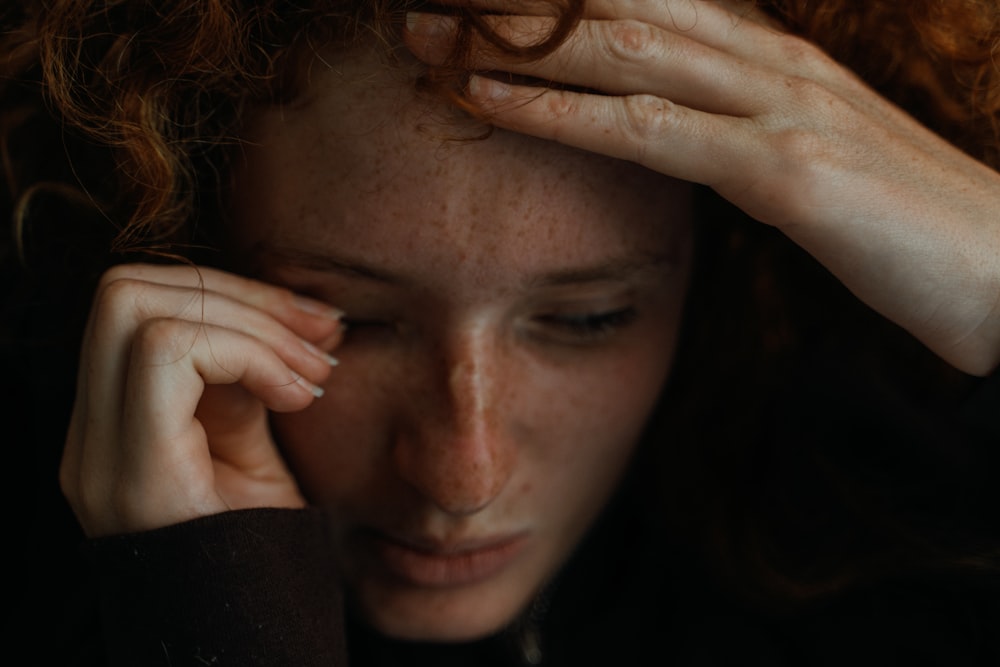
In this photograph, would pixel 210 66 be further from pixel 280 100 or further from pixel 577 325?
pixel 577 325

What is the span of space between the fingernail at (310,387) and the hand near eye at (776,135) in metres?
0.34

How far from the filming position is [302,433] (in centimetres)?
120

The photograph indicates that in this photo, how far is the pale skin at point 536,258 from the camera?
100cm

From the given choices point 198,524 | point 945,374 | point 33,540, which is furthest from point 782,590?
point 33,540

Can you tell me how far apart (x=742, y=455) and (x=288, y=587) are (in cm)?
76

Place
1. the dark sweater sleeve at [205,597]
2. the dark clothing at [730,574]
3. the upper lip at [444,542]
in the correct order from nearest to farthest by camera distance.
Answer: the dark sweater sleeve at [205,597] < the upper lip at [444,542] < the dark clothing at [730,574]

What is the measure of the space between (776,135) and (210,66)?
554 mm

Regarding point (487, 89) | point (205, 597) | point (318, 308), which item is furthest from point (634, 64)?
point (205, 597)

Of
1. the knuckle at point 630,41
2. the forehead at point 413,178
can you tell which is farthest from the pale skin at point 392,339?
the knuckle at point 630,41

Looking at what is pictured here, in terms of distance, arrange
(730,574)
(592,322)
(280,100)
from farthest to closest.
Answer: (730,574) → (592,322) → (280,100)

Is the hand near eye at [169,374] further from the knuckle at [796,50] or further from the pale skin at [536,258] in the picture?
the knuckle at [796,50]

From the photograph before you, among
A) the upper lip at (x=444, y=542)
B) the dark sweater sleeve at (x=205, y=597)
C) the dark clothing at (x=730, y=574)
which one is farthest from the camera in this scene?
the dark clothing at (x=730, y=574)

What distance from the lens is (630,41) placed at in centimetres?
98

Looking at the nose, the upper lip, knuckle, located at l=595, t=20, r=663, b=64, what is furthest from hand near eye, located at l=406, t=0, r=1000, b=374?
the upper lip
